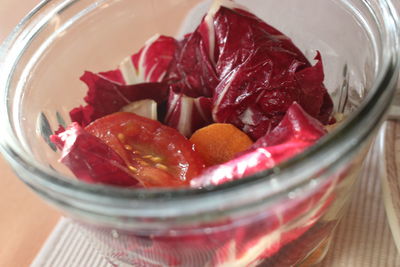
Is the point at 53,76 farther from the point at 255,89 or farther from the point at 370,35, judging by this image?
the point at 370,35

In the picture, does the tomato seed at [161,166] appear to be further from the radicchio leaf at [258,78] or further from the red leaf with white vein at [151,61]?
the red leaf with white vein at [151,61]

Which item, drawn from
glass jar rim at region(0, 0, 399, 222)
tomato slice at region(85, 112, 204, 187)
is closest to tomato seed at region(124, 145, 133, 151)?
tomato slice at region(85, 112, 204, 187)

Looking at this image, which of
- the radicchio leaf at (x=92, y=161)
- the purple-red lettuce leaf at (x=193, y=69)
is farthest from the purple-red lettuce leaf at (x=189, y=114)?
the radicchio leaf at (x=92, y=161)

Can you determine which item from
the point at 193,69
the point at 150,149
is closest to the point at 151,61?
the point at 193,69

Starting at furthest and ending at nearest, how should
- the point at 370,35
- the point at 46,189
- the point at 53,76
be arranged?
the point at 53,76
the point at 370,35
the point at 46,189

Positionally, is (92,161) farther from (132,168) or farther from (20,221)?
(20,221)

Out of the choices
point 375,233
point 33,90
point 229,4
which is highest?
point 229,4

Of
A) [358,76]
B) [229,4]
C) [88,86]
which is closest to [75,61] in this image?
[88,86]
